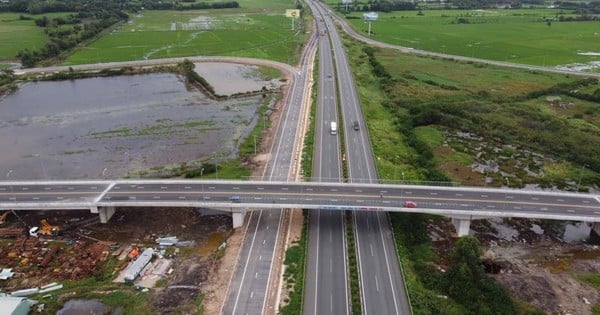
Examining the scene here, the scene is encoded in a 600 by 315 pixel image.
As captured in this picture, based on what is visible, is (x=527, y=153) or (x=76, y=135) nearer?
(x=527, y=153)

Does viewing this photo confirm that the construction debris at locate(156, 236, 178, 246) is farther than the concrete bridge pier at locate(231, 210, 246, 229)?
No

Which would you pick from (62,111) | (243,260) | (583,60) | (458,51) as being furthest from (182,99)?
(583,60)

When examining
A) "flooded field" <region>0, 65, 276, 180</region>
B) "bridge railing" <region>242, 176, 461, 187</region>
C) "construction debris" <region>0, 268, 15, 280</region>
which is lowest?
"construction debris" <region>0, 268, 15, 280</region>

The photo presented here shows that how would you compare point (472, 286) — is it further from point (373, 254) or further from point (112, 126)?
point (112, 126)

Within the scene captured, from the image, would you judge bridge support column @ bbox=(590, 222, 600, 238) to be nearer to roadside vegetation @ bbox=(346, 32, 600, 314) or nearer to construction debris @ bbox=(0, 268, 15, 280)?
roadside vegetation @ bbox=(346, 32, 600, 314)

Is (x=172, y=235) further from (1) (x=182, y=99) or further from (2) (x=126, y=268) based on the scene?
(1) (x=182, y=99)

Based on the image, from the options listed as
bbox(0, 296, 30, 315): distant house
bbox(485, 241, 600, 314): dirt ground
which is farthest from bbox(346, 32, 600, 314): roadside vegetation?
bbox(0, 296, 30, 315): distant house

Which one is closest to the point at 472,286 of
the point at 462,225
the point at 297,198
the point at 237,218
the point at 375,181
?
the point at 462,225
